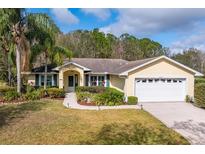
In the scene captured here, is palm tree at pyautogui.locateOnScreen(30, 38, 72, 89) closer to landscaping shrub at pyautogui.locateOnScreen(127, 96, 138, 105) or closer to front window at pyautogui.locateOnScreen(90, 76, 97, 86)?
front window at pyautogui.locateOnScreen(90, 76, 97, 86)

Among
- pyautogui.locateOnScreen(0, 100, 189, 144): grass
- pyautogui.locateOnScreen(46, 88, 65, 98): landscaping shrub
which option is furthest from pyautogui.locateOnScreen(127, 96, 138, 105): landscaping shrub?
pyautogui.locateOnScreen(46, 88, 65, 98): landscaping shrub

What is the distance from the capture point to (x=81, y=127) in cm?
1344

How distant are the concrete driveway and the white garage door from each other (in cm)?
125

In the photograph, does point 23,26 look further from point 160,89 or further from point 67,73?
point 160,89

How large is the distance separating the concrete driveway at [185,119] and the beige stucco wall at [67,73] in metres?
10.5

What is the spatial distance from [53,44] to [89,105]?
899 centimetres

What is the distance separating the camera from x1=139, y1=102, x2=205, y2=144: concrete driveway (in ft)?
40.1

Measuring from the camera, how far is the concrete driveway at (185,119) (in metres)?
12.2

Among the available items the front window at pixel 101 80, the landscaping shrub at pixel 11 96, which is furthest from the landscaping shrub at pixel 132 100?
the landscaping shrub at pixel 11 96

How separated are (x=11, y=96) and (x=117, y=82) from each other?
1185 cm

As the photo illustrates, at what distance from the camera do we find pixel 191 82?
24.3 metres

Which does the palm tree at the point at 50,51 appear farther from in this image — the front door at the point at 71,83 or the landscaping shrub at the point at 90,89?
the front door at the point at 71,83

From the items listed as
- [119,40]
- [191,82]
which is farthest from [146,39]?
[191,82]

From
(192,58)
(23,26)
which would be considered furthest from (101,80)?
(192,58)
